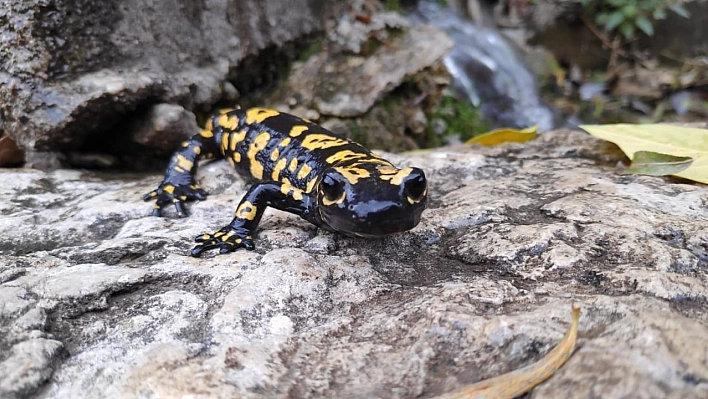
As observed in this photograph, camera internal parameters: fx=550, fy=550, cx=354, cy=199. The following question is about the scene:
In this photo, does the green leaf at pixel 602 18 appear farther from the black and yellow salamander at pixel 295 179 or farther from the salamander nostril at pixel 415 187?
the salamander nostril at pixel 415 187

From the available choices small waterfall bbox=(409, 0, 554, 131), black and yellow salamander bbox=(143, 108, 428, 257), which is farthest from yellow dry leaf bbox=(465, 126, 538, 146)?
small waterfall bbox=(409, 0, 554, 131)

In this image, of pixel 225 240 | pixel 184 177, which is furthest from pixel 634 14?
pixel 225 240

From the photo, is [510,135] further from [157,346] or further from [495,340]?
[157,346]

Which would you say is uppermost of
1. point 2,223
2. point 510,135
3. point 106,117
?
point 106,117

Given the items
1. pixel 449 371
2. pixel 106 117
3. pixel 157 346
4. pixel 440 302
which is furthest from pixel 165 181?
pixel 449 371

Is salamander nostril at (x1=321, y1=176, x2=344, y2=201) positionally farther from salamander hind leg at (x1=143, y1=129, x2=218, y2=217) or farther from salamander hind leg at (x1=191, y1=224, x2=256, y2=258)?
salamander hind leg at (x1=143, y1=129, x2=218, y2=217)

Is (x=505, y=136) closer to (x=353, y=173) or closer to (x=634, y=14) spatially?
(x=353, y=173)
